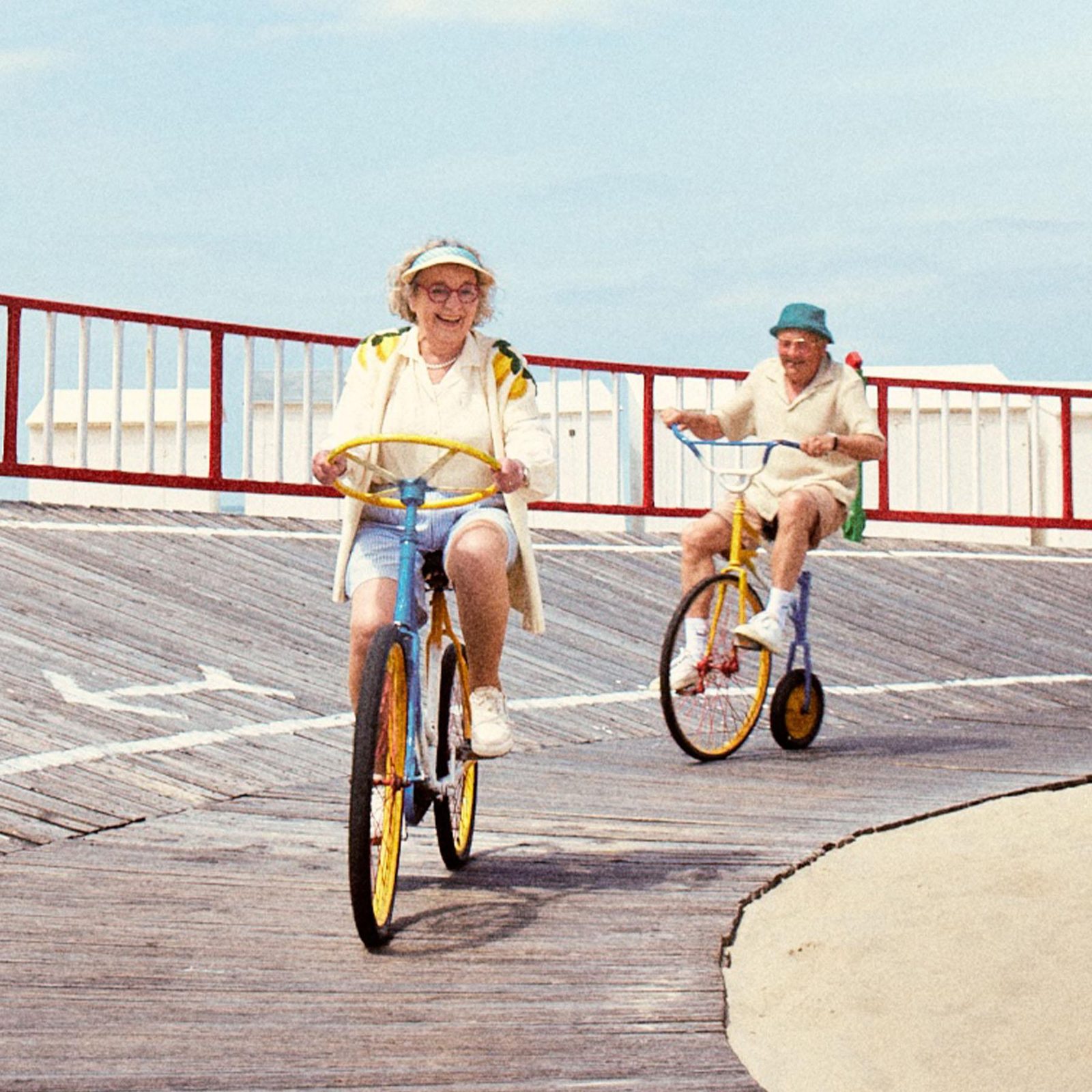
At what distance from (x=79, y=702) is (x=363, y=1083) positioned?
4.68 meters

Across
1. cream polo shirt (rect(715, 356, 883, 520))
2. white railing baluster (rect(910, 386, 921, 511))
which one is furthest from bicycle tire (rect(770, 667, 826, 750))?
white railing baluster (rect(910, 386, 921, 511))

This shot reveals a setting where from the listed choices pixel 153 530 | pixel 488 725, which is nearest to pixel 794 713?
pixel 488 725

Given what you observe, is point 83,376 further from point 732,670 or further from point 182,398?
→ point 732,670

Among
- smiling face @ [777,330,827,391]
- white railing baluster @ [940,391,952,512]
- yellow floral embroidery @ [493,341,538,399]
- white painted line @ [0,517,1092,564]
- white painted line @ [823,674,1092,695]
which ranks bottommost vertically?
white painted line @ [823,674,1092,695]

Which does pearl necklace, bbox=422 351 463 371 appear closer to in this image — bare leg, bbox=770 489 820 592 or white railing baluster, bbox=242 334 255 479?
bare leg, bbox=770 489 820 592

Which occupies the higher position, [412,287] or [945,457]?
[945,457]

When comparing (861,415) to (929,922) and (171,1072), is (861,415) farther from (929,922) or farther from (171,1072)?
(171,1072)

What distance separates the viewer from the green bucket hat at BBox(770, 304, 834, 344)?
788 cm

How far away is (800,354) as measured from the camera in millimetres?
7984

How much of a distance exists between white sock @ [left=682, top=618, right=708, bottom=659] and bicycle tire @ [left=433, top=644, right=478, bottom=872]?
7.20ft

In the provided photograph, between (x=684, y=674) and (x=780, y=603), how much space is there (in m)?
0.53

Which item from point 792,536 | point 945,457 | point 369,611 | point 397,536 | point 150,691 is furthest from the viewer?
point 945,457

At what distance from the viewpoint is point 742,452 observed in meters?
8.03

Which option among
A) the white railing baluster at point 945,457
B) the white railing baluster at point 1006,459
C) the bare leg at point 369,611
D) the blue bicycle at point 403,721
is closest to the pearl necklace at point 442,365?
the blue bicycle at point 403,721
